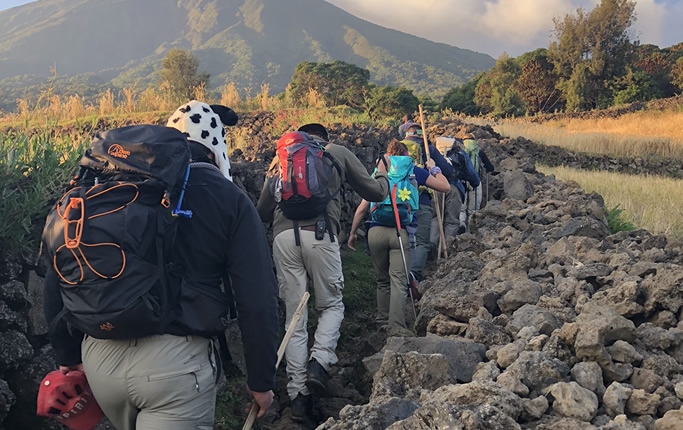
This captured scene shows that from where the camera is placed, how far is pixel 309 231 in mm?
4570

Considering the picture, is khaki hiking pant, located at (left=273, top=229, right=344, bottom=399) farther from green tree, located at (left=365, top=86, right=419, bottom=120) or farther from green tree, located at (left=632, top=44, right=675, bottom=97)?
green tree, located at (left=632, top=44, right=675, bottom=97)

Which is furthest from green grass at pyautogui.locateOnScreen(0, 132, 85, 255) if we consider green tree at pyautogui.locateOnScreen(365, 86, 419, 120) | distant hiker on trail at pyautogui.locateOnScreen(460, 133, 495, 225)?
green tree at pyautogui.locateOnScreen(365, 86, 419, 120)

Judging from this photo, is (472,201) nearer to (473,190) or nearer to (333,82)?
(473,190)

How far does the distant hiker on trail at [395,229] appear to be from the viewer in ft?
18.9

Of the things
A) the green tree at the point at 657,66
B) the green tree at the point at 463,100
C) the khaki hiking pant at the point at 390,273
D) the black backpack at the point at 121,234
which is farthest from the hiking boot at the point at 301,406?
the green tree at the point at 657,66

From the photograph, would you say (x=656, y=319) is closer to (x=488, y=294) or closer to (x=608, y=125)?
(x=488, y=294)

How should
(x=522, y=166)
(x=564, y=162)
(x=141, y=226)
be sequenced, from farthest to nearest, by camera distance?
(x=564, y=162) → (x=522, y=166) → (x=141, y=226)

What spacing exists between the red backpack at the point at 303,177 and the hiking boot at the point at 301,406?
53.3 inches

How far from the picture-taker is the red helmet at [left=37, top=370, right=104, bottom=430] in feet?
7.64

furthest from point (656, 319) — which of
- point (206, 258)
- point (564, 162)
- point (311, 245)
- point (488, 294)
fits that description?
point (564, 162)

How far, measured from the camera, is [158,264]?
7.00 feet

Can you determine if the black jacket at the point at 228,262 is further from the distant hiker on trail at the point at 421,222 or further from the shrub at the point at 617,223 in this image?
the shrub at the point at 617,223

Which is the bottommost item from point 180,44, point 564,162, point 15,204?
point 564,162

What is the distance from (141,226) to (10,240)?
1.90 metres
